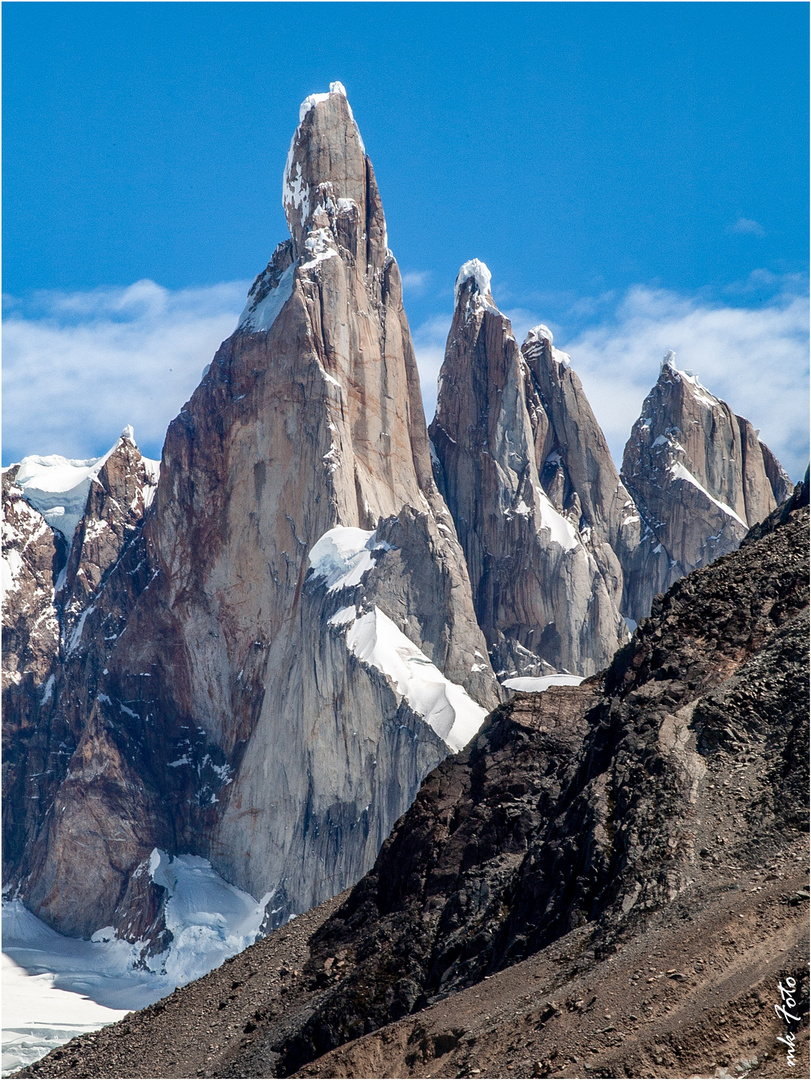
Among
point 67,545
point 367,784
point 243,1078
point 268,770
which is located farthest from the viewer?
point 67,545

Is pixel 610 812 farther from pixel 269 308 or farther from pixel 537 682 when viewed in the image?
pixel 269 308

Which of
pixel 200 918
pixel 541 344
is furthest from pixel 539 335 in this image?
pixel 200 918

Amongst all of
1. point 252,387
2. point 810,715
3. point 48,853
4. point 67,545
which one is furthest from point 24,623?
point 810,715

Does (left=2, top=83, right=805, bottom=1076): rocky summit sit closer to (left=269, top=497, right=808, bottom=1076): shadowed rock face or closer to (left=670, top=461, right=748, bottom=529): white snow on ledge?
(left=670, top=461, right=748, bottom=529): white snow on ledge

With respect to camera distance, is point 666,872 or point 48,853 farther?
point 48,853

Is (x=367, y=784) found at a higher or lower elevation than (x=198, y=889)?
higher

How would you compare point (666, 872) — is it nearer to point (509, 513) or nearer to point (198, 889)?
point (198, 889)

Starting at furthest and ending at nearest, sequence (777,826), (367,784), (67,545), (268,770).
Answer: (67,545), (268,770), (367,784), (777,826)
